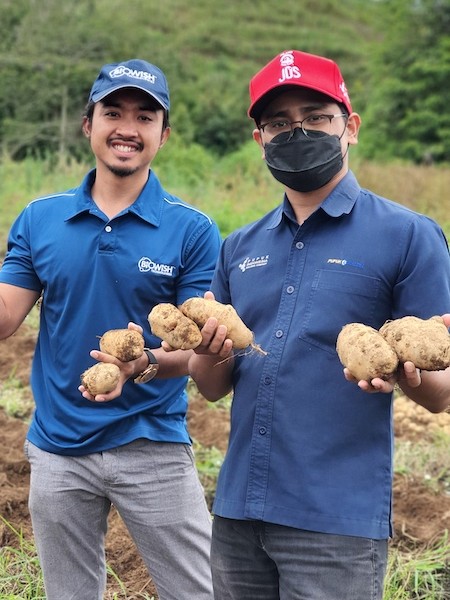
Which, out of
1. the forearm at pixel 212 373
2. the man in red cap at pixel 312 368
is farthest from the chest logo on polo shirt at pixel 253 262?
the forearm at pixel 212 373

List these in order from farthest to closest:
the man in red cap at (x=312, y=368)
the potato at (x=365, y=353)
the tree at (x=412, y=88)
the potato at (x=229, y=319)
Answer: the tree at (x=412, y=88) < the potato at (x=229, y=319) < the man in red cap at (x=312, y=368) < the potato at (x=365, y=353)

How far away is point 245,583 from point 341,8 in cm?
4737

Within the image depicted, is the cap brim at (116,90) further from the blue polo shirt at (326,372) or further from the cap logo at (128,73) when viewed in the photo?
the blue polo shirt at (326,372)

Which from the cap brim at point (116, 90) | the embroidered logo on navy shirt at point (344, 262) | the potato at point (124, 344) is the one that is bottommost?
the potato at point (124, 344)

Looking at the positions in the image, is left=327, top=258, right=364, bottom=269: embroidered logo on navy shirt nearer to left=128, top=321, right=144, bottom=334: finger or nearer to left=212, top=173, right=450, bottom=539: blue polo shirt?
left=212, top=173, right=450, bottom=539: blue polo shirt

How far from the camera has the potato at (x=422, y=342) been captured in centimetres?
180

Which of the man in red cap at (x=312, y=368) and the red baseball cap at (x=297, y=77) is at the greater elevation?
the red baseball cap at (x=297, y=77)

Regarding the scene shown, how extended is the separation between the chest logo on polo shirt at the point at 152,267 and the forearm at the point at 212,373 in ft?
1.19

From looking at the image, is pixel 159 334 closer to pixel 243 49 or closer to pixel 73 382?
pixel 73 382

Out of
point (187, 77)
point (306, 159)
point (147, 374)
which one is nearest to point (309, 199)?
point (306, 159)

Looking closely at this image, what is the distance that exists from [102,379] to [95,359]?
27 centimetres

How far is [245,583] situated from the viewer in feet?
6.81

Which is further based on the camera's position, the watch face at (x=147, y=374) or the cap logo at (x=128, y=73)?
the cap logo at (x=128, y=73)

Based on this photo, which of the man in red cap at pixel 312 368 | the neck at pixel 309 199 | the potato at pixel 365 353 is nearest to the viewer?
the potato at pixel 365 353
